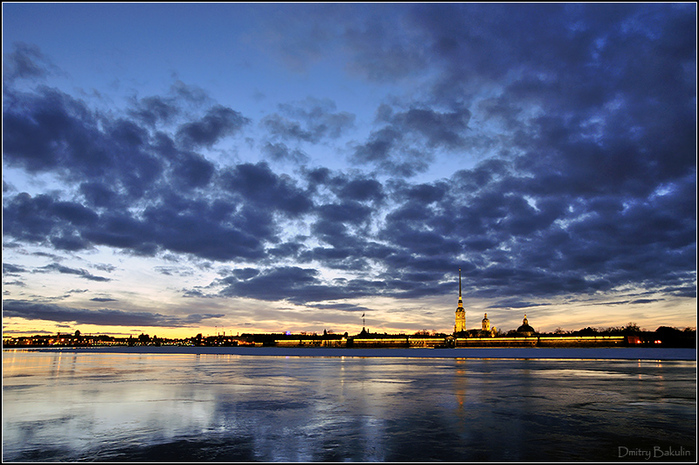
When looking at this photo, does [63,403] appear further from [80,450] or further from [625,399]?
[625,399]

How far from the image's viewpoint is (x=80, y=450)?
1684 centimetres

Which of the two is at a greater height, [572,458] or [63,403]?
[572,458]

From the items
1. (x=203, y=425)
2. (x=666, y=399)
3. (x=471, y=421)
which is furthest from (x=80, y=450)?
(x=666, y=399)

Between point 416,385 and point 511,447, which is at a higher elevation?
point 511,447

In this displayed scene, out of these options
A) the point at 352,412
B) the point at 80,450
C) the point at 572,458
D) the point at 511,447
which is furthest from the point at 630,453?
the point at 80,450

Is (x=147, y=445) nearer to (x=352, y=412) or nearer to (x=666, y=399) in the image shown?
(x=352, y=412)

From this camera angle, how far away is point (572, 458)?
51.9 feet

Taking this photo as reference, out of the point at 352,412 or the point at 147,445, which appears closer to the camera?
the point at 147,445

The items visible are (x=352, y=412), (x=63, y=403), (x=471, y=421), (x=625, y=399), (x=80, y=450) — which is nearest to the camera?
(x=80, y=450)

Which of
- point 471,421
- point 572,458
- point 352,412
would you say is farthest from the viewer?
point 352,412

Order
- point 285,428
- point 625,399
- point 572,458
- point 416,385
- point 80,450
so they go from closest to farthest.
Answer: point 572,458 < point 80,450 < point 285,428 < point 625,399 < point 416,385

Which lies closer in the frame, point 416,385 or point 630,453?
point 630,453

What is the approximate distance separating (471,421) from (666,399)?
738 inches

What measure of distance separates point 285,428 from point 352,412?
557 cm
